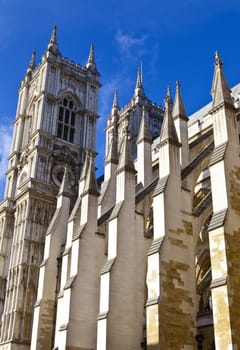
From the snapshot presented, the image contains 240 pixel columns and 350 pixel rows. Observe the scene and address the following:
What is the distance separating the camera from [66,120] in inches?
1678

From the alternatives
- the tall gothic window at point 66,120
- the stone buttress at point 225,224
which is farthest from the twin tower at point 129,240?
the tall gothic window at point 66,120

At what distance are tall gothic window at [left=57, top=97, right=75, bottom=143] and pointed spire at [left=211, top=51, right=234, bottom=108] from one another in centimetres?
2392

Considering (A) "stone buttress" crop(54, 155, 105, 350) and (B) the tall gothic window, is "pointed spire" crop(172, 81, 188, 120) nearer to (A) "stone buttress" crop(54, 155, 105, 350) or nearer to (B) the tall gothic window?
(A) "stone buttress" crop(54, 155, 105, 350)

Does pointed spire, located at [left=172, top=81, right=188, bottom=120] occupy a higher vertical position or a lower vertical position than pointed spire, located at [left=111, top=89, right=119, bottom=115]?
lower

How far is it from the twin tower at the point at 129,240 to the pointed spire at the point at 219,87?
68 mm

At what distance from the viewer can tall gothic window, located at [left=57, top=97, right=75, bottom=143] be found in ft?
137

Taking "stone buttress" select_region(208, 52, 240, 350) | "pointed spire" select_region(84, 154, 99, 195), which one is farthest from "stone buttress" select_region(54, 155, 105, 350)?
"stone buttress" select_region(208, 52, 240, 350)

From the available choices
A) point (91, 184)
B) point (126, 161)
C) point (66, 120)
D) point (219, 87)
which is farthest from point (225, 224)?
point (66, 120)

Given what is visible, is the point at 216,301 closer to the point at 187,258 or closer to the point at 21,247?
the point at 187,258

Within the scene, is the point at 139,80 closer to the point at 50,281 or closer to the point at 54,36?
the point at 54,36

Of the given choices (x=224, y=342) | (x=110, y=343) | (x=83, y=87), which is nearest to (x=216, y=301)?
(x=224, y=342)

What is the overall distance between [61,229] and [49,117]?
12.4 metres

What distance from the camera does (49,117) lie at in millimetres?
40625

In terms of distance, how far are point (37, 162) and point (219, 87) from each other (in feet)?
72.7
